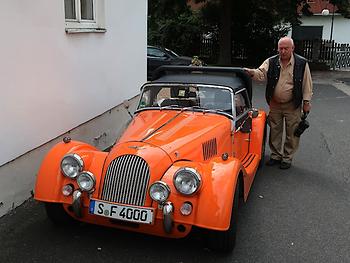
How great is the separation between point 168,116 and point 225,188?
4.65 feet

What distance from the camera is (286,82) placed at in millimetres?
6156

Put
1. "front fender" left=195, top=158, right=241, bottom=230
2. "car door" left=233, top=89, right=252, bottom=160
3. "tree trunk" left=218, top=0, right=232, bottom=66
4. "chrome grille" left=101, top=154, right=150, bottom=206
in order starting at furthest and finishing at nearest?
1. "tree trunk" left=218, top=0, right=232, bottom=66
2. "car door" left=233, top=89, right=252, bottom=160
3. "chrome grille" left=101, top=154, right=150, bottom=206
4. "front fender" left=195, top=158, right=241, bottom=230

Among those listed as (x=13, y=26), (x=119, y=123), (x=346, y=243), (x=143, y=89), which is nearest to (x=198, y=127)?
(x=143, y=89)

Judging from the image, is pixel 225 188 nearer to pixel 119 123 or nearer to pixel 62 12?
pixel 62 12

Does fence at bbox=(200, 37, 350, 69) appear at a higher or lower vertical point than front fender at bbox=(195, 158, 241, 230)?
higher

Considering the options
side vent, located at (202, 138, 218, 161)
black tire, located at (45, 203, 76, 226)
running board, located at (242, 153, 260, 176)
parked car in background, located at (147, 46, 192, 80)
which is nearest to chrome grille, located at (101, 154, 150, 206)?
black tire, located at (45, 203, 76, 226)

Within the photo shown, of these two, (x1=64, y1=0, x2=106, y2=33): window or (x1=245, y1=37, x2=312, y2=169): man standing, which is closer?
(x1=245, y1=37, x2=312, y2=169): man standing

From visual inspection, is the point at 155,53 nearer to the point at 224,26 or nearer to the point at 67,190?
the point at 224,26

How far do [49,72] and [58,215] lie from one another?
2.05m

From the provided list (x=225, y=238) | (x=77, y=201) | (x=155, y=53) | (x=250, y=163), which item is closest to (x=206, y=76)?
(x=250, y=163)

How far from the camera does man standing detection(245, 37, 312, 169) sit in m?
6.04

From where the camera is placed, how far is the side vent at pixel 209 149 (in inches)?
170

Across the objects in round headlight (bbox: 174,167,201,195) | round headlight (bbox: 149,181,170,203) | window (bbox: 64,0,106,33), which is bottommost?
round headlight (bbox: 149,181,170,203)

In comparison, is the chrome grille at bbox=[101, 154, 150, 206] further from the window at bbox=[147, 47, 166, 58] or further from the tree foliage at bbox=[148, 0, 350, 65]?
the tree foliage at bbox=[148, 0, 350, 65]
